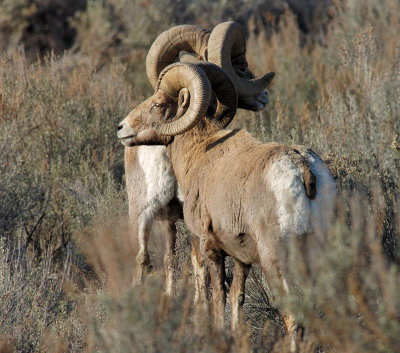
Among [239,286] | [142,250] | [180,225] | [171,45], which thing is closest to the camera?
[239,286]

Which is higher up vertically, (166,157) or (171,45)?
(171,45)

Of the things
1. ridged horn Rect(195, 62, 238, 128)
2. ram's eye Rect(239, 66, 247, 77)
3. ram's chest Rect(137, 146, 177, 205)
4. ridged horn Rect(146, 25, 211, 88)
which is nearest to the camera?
ridged horn Rect(195, 62, 238, 128)

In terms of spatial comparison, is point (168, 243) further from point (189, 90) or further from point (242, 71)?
point (242, 71)

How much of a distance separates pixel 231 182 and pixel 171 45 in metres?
2.60

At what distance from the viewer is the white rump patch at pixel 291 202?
4.35 m

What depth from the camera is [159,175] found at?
21.4ft

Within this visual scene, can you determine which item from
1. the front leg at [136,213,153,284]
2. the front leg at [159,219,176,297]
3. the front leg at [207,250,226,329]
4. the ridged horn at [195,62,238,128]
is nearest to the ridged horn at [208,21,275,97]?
the ridged horn at [195,62,238,128]

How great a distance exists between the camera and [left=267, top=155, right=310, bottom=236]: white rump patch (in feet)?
14.3

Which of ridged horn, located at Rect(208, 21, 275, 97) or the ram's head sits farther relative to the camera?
ridged horn, located at Rect(208, 21, 275, 97)

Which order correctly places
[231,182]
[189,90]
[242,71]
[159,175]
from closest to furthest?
[231,182], [189,90], [159,175], [242,71]

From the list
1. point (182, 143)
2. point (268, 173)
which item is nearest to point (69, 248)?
point (182, 143)

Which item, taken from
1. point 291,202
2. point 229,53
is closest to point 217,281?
point 291,202

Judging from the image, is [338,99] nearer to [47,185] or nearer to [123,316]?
[47,185]

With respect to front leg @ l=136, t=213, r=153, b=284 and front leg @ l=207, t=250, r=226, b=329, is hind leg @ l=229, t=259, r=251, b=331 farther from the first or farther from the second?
front leg @ l=136, t=213, r=153, b=284
